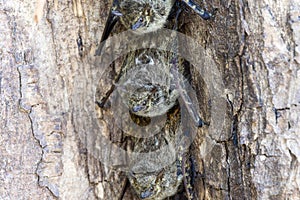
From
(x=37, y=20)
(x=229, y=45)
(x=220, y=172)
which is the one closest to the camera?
(x=229, y=45)

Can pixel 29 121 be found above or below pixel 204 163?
above

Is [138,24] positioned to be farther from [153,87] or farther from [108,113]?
[108,113]

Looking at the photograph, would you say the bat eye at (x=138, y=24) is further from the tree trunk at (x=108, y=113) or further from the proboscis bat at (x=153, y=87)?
the tree trunk at (x=108, y=113)

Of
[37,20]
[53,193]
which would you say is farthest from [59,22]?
[53,193]

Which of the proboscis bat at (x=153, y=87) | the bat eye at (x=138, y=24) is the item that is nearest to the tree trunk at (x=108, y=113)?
the proboscis bat at (x=153, y=87)

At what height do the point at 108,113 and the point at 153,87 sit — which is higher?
the point at 153,87

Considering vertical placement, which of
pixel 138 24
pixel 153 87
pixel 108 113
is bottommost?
pixel 108 113

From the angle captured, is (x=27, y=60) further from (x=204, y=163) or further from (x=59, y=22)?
(x=204, y=163)

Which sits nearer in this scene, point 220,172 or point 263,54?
point 263,54

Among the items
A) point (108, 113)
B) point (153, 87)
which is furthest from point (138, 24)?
point (108, 113)
